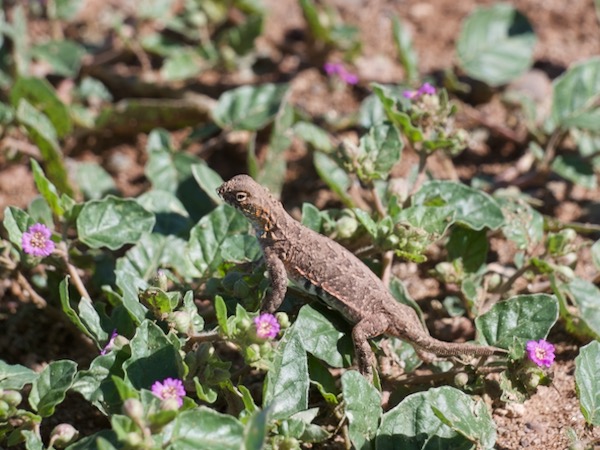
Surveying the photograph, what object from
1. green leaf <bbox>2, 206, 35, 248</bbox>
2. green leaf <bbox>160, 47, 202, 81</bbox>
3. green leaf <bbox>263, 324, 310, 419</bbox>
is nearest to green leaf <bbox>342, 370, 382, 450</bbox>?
green leaf <bbox>263, 324, 310, 419</bbox>

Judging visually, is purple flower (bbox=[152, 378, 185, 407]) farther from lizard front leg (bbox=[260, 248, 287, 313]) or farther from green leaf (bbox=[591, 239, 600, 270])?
green leaf (bbox=[591, 239, 600, 270])

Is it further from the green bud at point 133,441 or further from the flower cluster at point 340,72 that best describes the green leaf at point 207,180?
the green bud at point 133,441

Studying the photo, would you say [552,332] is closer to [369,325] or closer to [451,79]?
[369,325]

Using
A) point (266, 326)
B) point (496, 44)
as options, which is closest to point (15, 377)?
point (266, 326)

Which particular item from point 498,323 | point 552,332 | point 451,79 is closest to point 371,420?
point 498,323

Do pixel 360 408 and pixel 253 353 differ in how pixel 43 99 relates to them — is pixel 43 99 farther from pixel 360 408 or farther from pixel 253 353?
pixel 360 408

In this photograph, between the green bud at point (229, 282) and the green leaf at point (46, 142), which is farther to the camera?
the green leaf at point (46, 142)

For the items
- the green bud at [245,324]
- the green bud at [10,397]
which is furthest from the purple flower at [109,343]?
the green bud at [245,324]
